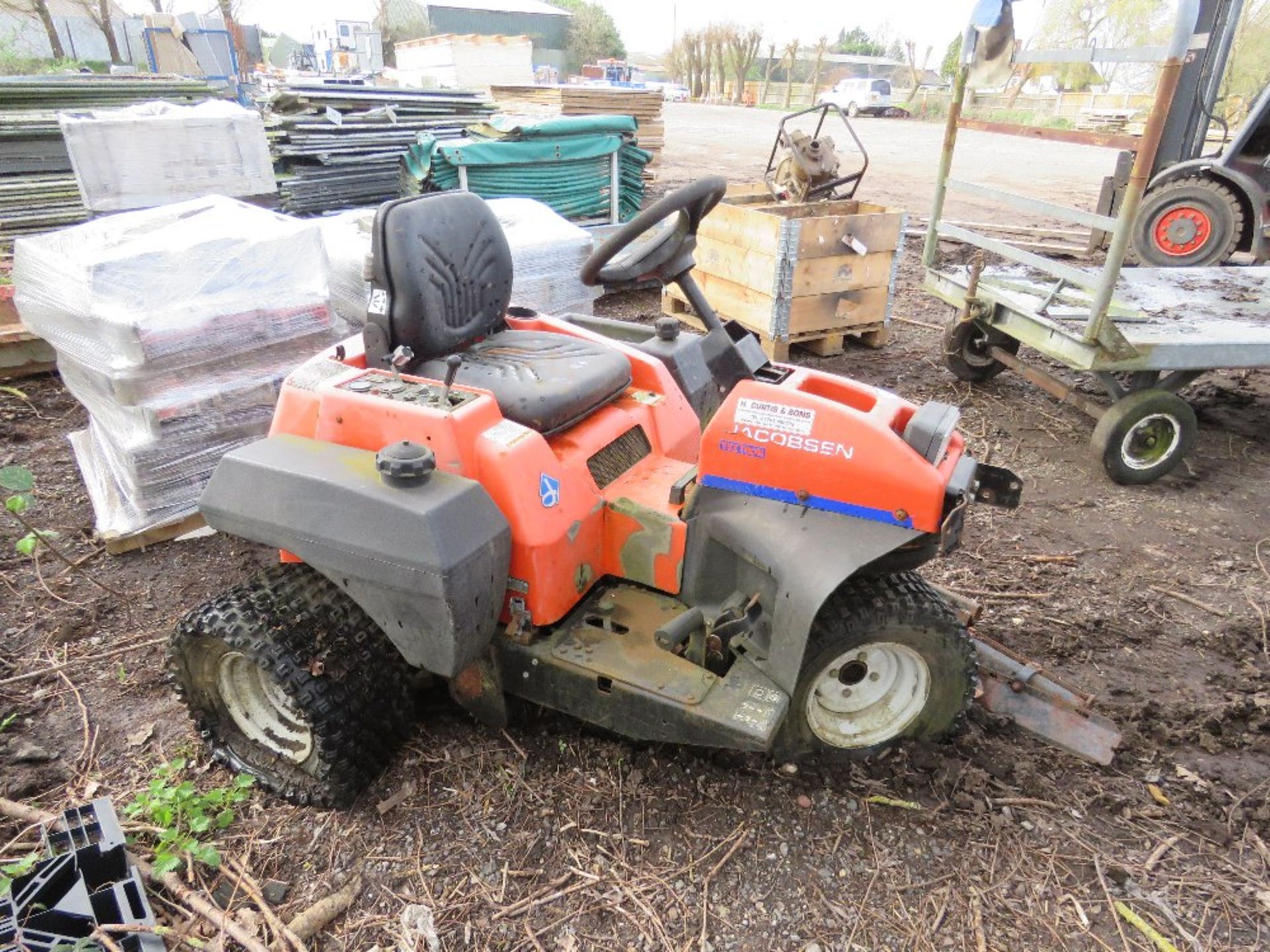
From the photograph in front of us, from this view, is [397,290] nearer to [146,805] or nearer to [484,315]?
[484,315]

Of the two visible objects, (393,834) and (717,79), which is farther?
(717,79)

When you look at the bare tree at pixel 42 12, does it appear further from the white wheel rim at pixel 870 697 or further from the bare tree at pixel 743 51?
the bare tree at pixel 743 51

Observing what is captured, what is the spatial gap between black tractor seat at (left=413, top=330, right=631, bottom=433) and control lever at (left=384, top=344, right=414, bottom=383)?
0.12 metres

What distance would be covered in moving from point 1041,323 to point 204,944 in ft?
13.8

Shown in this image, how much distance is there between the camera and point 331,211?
272 inches

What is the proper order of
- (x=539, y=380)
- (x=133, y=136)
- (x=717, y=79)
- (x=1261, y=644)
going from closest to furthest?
(x=539, y=380) < (x=1261, y=644) < (x=133, y=136) < (x=717, y=79)

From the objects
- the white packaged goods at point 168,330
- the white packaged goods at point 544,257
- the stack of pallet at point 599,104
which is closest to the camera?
the white packaged goods at point 168,330

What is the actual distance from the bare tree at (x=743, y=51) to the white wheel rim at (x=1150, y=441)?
1504 inches

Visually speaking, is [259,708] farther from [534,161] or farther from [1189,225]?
[1189,225]

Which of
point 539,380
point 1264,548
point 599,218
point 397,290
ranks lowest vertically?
point 1264,548

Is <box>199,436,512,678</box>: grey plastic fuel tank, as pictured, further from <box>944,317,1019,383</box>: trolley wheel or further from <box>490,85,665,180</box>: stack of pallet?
<box>490,85,665,180</box>: stack of pallet

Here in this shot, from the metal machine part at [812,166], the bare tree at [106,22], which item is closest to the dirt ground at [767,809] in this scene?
the metal machine part at [812,166]

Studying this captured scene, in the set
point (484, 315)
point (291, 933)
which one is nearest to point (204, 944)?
point (291, 933)

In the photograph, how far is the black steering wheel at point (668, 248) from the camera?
242 centimetres
